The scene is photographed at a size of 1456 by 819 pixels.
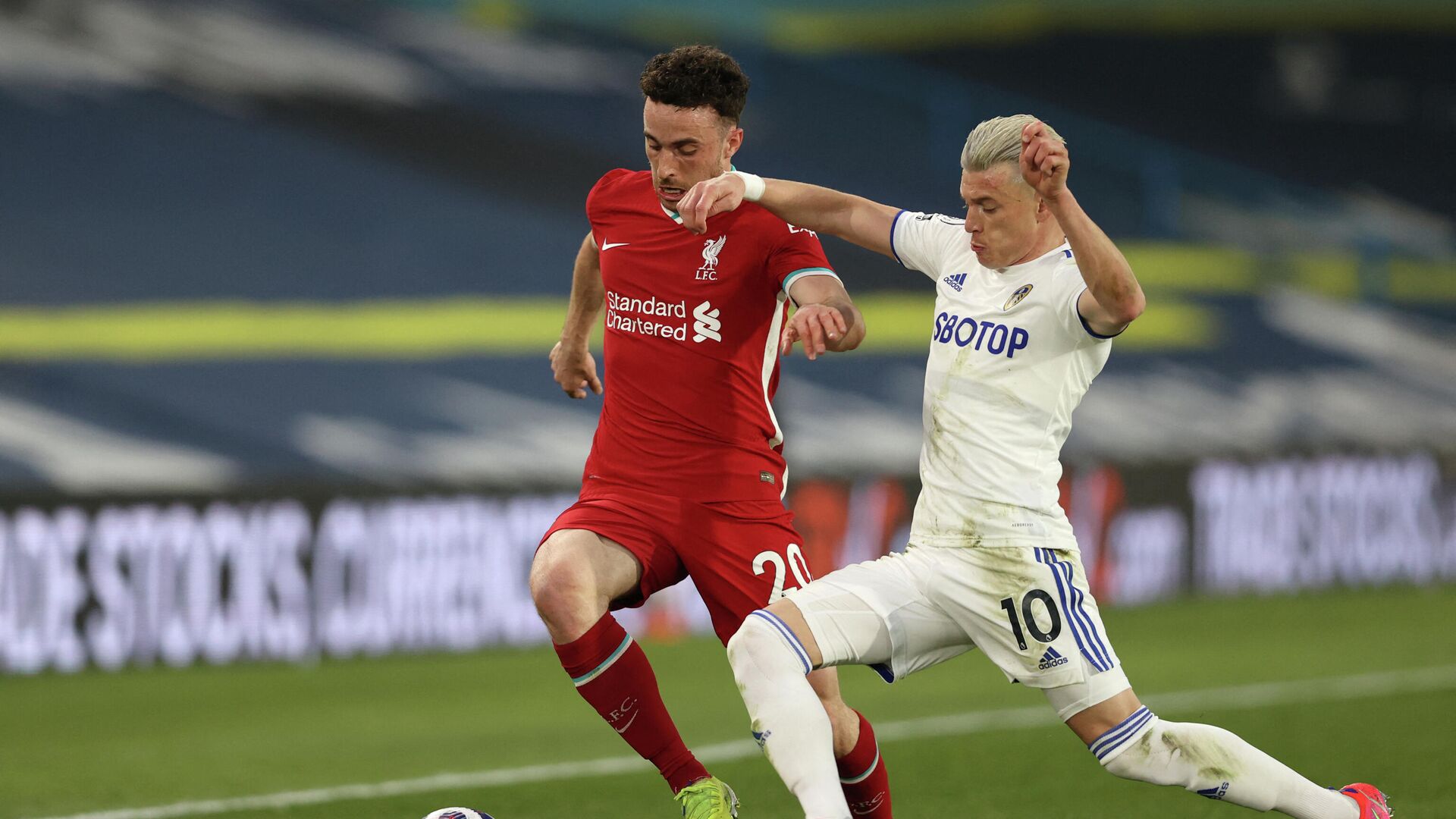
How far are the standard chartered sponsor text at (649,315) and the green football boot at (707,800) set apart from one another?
44.2 inches

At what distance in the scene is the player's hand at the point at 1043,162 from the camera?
12.5ft

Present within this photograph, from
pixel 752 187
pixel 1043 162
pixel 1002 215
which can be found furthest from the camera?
pixel 752 187

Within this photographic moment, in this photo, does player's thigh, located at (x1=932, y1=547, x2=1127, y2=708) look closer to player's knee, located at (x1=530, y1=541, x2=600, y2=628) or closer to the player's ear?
player's knee, located at (x1=530, y1=541, x2=600, y2=628)

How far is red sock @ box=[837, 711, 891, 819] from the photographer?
4.70 m

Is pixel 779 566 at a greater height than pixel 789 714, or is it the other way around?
pixel 779 566

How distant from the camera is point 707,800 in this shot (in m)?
4.51

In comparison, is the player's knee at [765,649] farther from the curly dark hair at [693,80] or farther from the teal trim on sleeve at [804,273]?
the curly dark hair at [693,80]

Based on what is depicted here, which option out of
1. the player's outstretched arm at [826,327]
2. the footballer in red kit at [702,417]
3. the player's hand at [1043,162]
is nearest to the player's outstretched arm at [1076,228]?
the player's hand at [1043,162]

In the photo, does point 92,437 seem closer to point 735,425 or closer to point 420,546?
point 420,546

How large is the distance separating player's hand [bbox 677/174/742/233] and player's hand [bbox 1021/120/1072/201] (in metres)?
0.76

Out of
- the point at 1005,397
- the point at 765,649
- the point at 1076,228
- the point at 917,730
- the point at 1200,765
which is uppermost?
the point at 1076,228

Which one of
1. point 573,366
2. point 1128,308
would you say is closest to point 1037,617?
point 1128,308

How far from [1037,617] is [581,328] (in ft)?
5.58

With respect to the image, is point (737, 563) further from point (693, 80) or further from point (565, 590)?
point (693, 80)
